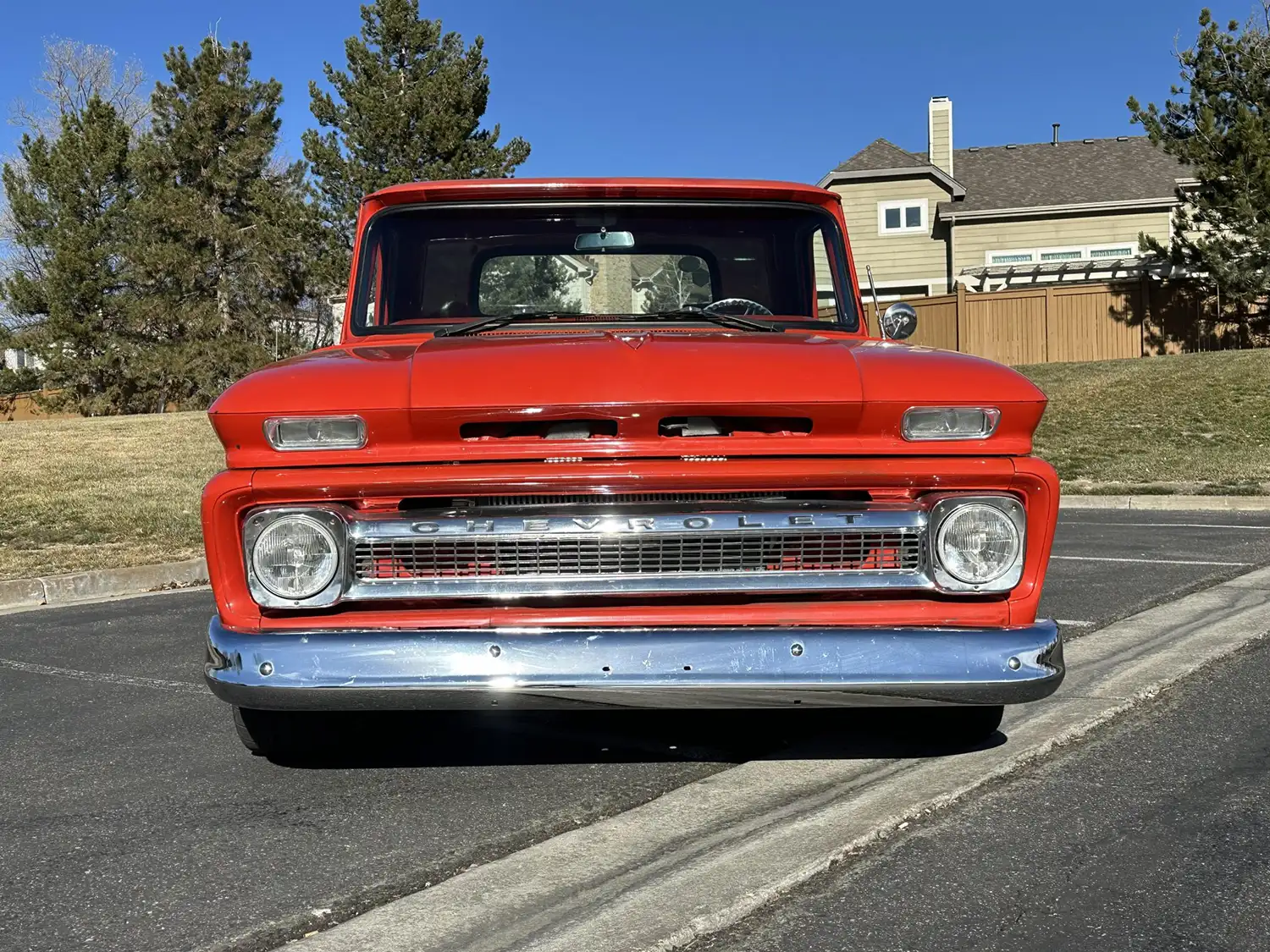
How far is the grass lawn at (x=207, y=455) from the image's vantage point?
1042 centimetres

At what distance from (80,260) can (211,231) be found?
121 inches

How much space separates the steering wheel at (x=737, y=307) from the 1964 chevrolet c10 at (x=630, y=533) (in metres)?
1.17

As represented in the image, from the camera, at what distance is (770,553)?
10.8ft

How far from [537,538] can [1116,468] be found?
13.3 meters

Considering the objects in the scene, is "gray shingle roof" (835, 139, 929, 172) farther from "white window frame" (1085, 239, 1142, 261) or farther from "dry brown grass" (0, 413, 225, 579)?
"dry brown grass" (0, 413, 225, 579)

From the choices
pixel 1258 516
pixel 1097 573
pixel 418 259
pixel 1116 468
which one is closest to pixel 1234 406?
pixel 1116 468

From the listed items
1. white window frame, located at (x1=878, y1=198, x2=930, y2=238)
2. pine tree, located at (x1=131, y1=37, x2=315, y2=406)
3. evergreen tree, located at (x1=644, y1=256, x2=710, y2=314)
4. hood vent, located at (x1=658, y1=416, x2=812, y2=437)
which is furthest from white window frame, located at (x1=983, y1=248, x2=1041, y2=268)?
hood vent, located at (x1=658, y1=416, x2=812, y2=437)

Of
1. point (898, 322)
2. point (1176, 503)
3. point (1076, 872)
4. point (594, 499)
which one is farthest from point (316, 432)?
point (1176, 503)

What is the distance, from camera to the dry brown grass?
9602mm

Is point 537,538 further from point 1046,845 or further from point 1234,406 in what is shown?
point 1234,406

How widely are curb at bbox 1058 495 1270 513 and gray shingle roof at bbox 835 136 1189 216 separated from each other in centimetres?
2049

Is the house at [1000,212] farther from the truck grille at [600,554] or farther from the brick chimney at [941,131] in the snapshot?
the truck grille at [600,554]

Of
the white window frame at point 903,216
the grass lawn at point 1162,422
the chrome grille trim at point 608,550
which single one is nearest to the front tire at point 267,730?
the chrome grille trim at point 608,550

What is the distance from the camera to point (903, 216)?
33125 mm
